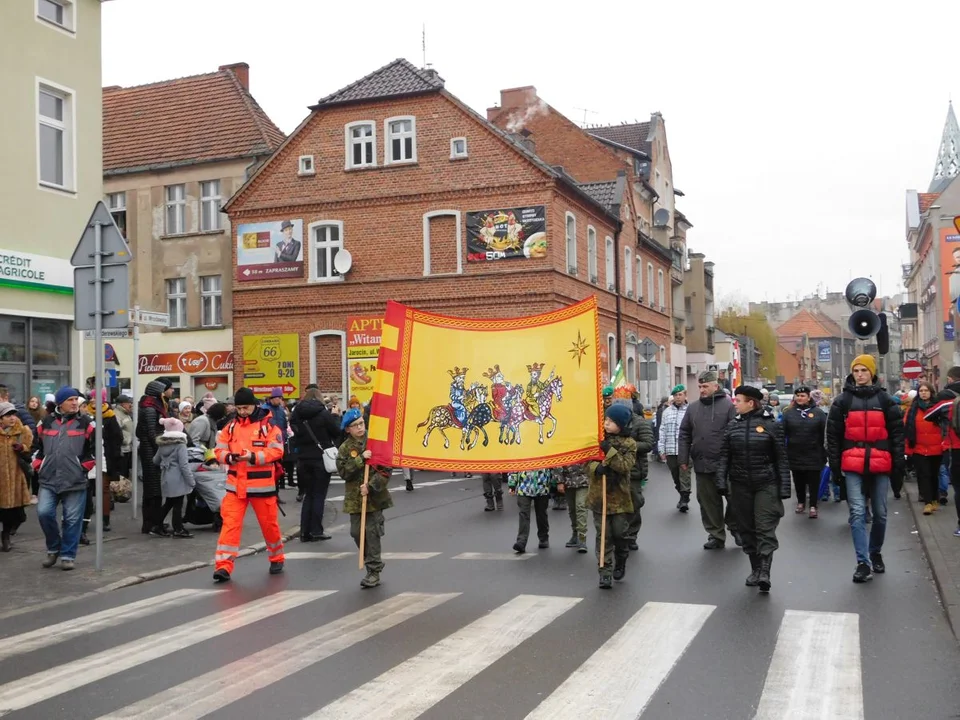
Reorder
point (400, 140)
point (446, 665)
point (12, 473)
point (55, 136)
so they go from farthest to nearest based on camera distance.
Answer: point (400, 140), point (55, 136), point (12, 473), point (446, 665)

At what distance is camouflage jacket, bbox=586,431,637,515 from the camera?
968 centimetres

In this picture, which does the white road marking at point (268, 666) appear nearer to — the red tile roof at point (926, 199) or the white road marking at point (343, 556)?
the white road marking at point (343, 556)

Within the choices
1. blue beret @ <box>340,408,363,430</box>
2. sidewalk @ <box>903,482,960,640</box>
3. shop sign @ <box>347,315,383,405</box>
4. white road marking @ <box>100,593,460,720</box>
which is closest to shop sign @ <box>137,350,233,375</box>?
shop sign @ <box>347,315,383,405</box>

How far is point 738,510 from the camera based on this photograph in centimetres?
963

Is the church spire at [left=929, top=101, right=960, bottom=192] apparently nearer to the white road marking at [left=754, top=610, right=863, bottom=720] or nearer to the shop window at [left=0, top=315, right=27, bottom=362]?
the shop window at [left=0, top=315, right=27, bottom=362]

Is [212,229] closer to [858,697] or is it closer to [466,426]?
[466,426]

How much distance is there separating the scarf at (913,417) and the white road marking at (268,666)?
9.07m

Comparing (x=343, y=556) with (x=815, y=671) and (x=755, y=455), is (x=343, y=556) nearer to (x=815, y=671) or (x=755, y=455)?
(x=755, y=455)

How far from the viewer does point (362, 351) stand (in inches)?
1303

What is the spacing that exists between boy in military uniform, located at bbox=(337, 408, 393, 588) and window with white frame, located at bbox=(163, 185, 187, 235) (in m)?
28.4

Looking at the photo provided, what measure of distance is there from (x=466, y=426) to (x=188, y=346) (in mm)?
27507

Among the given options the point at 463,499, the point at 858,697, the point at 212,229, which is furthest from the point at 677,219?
the point at 858,697

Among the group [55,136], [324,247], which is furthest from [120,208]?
[55,136]

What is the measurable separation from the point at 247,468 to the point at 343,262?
23324 mm
